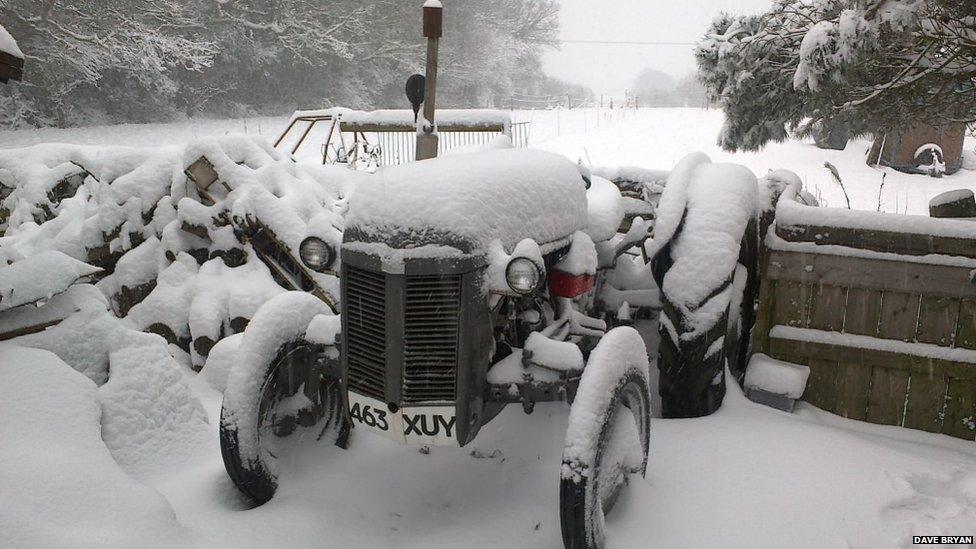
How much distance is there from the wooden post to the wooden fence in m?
2.00

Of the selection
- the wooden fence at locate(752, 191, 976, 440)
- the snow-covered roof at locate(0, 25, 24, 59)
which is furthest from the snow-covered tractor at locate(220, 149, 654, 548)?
the snow-covered roof at locate(0, 25, 24, 59)

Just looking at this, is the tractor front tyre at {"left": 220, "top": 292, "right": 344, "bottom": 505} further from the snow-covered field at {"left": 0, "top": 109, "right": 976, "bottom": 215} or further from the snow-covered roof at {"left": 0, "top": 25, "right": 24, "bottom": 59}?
the snow-covered field at {"left": 0, "top": 109, "right": 976, "bottom": 215}

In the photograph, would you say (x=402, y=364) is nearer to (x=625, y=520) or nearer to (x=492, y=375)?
(x=492, y=375)

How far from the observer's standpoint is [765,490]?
3.02 m

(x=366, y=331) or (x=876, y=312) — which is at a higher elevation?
(x=366, y=331)

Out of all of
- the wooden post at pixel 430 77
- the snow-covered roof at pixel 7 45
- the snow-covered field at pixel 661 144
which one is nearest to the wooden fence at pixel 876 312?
the wooden post at pixel 430 77

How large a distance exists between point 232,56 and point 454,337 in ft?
→ 73.2

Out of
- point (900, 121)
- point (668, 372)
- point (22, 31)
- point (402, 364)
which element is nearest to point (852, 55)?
point (900, 121)

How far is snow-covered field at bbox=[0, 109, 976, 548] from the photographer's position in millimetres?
2482

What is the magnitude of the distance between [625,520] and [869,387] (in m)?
1.82

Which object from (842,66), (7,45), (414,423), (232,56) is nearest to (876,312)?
(842,66)

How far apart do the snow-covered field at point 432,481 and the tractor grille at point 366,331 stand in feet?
2.10

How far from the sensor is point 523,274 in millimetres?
2336

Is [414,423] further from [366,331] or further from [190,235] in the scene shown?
[190,235]
